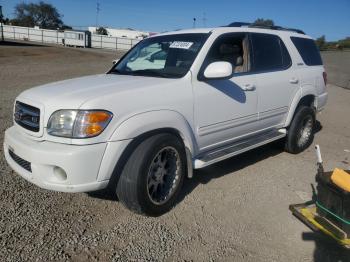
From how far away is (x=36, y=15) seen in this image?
109 meters

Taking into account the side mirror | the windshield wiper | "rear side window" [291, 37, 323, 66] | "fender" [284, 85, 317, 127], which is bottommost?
"fender" [284, 85, 317, 127]

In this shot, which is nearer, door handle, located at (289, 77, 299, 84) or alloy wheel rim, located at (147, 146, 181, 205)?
alloy wheel rim, located at (147, 146, 181, 205)

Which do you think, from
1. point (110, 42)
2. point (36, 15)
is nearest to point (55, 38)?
point (110, 42)

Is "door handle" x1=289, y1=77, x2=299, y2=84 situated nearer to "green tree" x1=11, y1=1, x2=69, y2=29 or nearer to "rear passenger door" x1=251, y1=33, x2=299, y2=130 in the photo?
"rear passenger door" x1=251, y1=33, x2=299, y2=130

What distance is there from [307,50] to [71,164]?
455 cm

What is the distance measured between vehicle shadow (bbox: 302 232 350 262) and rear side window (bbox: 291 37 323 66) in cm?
328

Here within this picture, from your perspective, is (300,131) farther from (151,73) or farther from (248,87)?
(151,73)

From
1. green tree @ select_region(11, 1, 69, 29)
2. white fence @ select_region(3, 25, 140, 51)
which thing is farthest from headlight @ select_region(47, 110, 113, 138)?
green tree @ select_region(11, 1, 69, 29)

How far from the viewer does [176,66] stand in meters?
4.20

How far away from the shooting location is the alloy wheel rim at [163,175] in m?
3.64

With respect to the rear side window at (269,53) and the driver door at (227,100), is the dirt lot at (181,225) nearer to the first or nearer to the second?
the driver door at (227,100)

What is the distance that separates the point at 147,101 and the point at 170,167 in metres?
0.78

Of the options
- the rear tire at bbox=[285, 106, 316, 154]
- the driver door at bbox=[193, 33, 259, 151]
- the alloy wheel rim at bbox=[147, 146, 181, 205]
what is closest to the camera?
the alloy wheel rim at bbox=[147, 146, 181, 205]

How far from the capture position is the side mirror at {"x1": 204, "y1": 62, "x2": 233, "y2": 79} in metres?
3.81
